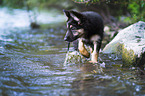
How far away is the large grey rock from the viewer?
213 inches

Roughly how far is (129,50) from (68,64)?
6.16 feet

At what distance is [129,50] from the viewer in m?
5.70

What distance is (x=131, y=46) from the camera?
579cm

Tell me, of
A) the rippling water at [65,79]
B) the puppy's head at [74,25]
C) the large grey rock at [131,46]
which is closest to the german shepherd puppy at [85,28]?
the puppy's head at [74,25]

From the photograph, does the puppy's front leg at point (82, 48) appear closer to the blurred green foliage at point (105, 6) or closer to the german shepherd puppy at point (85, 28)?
the german shepherd puppy at point (85, 28)

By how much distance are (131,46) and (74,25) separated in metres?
1.92

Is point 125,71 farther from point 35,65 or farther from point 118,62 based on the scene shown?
point 35,65

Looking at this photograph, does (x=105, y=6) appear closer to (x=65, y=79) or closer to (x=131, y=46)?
(x=131, y=46)

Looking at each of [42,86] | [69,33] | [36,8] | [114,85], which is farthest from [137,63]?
[36,8]

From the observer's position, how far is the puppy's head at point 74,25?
506cm

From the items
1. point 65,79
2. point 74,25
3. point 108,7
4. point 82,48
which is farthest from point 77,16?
point 108,7

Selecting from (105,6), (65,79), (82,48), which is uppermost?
(105,6)

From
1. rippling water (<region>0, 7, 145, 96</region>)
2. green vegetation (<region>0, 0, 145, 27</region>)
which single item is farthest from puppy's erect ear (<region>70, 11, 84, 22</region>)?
green vegetation (<region>0, 0, 145, 27</region>)

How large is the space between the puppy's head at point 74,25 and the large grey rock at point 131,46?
5.24 ft
